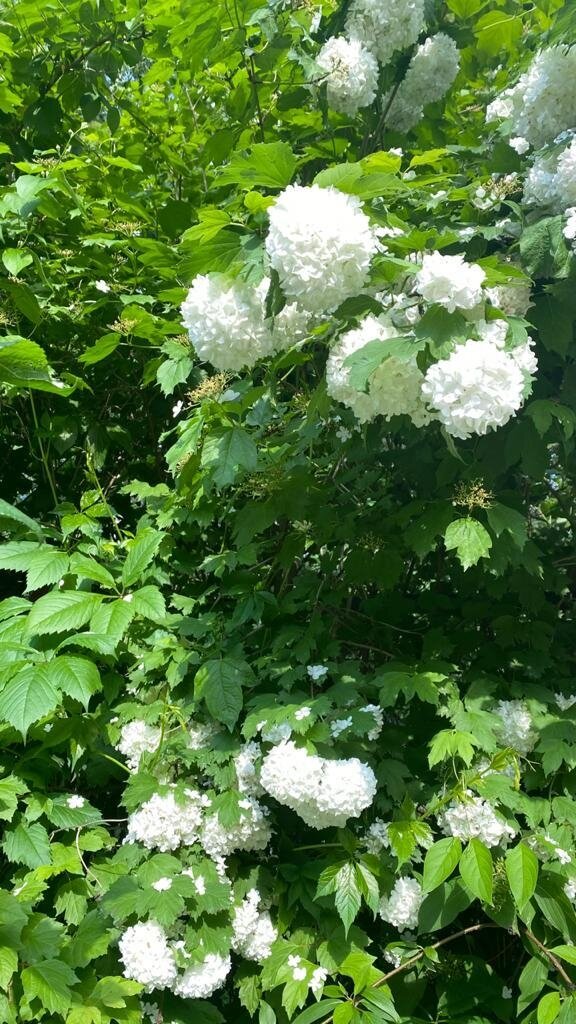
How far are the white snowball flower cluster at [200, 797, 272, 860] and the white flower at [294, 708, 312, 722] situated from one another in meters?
0.29

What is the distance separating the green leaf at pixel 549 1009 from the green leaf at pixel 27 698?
4.13ft

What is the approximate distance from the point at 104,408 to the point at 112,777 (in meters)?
1.44

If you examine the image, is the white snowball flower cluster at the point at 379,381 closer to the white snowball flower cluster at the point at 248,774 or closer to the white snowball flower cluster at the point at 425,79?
the white snowball flower cluster at the point at 248,774

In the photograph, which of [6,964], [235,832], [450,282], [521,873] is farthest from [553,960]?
[450,282]

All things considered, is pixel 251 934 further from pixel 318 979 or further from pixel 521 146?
pixel 521 146

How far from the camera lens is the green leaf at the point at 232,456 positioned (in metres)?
1.89

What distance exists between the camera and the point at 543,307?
6.34ft

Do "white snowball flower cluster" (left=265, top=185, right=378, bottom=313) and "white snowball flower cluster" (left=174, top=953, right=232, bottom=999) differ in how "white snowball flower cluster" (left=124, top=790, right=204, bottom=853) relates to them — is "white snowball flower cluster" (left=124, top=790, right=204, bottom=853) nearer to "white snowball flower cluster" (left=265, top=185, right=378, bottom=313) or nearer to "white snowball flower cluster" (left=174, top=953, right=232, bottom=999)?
"white snowball flower cluster" (left=174, top=953, right=232, bottom=999)

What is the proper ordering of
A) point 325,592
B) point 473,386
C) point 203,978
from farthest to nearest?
point 325,592 < point 203,978 < point 473,386

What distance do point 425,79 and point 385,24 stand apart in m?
0.28

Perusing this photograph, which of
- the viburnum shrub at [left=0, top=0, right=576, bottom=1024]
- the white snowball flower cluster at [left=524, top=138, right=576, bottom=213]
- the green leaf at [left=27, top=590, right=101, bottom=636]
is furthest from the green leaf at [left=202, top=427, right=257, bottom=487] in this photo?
the white snowball flower cluster at [left=524, top=138, right=576, bottom=213]

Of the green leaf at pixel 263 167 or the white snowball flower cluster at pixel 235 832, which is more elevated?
the green leaf at pixel 263 167

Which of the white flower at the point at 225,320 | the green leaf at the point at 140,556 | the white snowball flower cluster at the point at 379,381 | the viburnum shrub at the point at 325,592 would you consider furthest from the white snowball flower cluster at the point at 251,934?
the white flower at the point at 225,320

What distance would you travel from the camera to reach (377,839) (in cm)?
199
